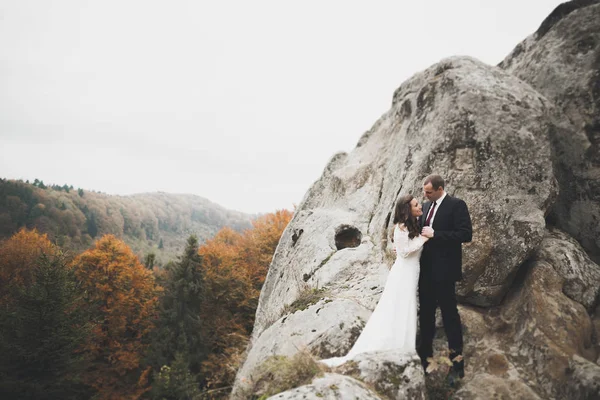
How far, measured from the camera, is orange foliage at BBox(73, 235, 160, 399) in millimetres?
26906

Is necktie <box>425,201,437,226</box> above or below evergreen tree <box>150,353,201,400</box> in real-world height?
above

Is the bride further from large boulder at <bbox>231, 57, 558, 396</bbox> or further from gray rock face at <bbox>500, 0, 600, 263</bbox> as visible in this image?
gray rock face at <bbox>500, 0, 600, 263</bbox>

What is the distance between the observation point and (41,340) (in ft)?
52.7

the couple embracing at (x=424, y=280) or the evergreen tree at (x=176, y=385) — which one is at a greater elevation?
the couple embracing at (x=424, y=280)

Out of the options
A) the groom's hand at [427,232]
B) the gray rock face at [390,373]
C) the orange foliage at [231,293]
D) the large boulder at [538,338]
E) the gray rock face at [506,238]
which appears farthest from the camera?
the orange foliage at [231,293]

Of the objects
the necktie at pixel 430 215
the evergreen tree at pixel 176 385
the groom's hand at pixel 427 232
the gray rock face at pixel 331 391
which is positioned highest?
the necktie at pixel 430 215

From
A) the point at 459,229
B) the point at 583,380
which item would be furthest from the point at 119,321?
the point at 583,380

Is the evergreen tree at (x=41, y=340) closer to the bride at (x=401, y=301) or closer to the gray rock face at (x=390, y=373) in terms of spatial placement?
the bride at (x=401, y=301)

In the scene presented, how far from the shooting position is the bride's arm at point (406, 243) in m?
5.67

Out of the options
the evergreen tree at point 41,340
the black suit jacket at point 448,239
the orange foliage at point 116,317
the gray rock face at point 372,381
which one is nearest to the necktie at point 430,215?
the black suit jacket at point 448,239

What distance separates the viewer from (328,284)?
8883 millimetres

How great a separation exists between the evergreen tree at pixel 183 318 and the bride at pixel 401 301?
25.3 m

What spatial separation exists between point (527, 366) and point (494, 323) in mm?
984

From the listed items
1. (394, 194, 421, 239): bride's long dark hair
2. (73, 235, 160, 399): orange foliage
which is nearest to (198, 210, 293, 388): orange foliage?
(73, 235, 160, 399): orange foliage
